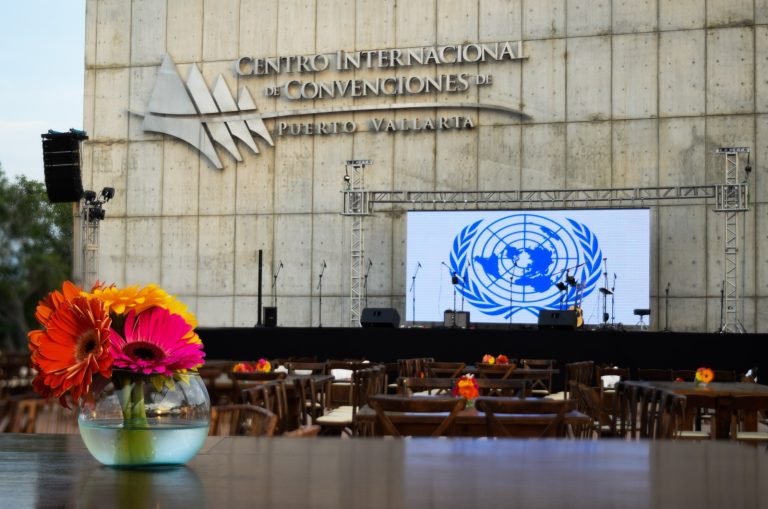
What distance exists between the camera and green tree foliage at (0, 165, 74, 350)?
11125mm

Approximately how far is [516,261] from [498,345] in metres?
4.98

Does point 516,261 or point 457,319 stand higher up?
point 516,261

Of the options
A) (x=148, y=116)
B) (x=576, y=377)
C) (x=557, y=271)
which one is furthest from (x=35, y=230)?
(x=576, y=377)

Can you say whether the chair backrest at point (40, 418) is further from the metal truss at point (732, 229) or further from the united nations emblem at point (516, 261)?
the united nations emblem at point (516, 261)

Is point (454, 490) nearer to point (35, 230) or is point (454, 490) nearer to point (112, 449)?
point (112, 449)

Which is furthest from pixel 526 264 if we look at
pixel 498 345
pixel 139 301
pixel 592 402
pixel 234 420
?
pixel 139 301

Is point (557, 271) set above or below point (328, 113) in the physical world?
below

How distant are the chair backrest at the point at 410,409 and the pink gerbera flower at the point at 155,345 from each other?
7.67 feet

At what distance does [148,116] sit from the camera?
66.4 feet

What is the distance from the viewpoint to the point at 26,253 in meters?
15.1

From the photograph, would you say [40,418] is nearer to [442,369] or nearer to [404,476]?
[404,476]

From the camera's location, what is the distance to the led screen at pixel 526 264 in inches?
673

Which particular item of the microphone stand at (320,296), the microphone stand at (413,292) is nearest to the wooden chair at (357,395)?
the microphone stand at (413,292)

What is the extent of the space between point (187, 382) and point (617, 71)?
17345mm
